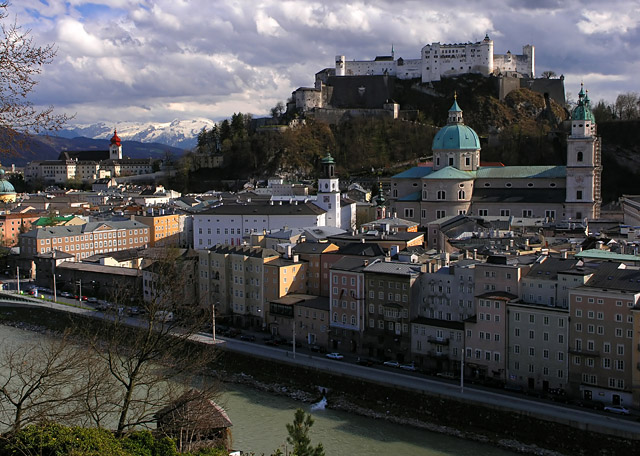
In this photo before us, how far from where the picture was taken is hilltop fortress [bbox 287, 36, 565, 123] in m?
62.5

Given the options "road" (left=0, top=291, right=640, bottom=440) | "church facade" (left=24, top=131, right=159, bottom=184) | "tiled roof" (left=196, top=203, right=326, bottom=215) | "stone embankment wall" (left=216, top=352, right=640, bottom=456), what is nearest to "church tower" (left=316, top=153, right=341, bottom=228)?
"tiled roof" (left=196, top=203, right=326, bottom=215)

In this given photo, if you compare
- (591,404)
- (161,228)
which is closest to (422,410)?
(591,404)

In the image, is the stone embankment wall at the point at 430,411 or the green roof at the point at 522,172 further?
the green roof at the point at 522,172

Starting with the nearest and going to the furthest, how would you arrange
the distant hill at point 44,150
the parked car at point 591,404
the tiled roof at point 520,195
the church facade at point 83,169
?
the distant hill at point 44,150, the parked car at point 591,404, the tiled roof at point 520,195, the church facade at point 83,169

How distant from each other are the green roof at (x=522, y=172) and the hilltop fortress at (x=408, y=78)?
2384 centimetres

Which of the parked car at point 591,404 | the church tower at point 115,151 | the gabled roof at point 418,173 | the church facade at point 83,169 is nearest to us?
the parked car at point 591,404

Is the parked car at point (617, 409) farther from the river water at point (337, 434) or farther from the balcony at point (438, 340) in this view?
the balcony at point (438, 340)

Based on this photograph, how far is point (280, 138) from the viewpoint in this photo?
2379 inches

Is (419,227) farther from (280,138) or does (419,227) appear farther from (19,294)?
(280,138)

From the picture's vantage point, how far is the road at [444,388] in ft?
51.7

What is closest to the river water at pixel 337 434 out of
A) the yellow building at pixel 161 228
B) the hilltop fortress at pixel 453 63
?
the yellow building at pixel 161 228

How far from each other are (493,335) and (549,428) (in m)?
3.36

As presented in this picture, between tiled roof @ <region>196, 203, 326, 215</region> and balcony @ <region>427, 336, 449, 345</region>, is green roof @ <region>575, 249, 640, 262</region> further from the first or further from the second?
tiled roof @ <region>196, 203, 326, 215</region>

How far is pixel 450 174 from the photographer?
38219 millimetres
